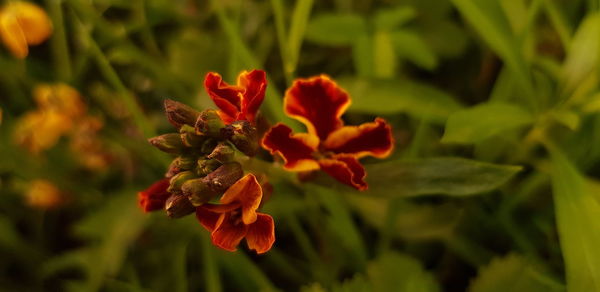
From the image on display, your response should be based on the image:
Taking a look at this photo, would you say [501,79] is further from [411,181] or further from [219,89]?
[219,89]

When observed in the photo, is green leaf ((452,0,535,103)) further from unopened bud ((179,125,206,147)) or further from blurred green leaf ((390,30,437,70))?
unopened bud ((179,125,206,147))

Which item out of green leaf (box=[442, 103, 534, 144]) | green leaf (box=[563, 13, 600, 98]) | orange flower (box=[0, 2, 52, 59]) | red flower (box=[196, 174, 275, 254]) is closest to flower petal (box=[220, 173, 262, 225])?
red flower (box=[196, 174, 275, 254])

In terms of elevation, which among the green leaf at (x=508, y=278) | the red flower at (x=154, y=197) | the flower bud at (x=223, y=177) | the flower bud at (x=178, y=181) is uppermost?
the flower bud at (x=223, y=177)

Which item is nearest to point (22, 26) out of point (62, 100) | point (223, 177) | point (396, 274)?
point (62, 100)

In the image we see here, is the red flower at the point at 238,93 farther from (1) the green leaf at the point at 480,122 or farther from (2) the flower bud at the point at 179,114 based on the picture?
(1) the green leaf at the point at 480,122

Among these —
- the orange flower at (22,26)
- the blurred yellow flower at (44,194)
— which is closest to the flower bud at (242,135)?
the orange flower at (22,26)

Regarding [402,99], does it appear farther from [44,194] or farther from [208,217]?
[44,194]
